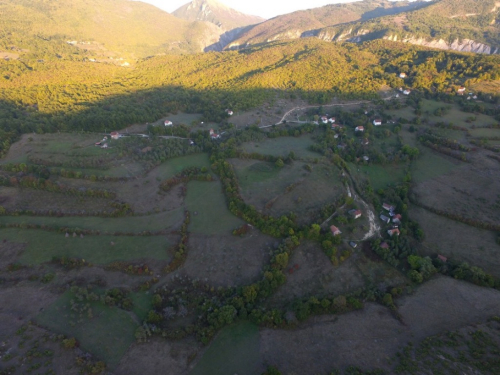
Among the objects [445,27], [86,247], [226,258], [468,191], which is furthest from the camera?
[445,27]

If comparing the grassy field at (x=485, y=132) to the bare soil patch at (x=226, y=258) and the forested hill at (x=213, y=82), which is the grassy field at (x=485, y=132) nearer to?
the forested hill at (x=213, y=82)

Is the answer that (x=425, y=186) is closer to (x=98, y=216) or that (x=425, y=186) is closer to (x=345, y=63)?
(x=98, y=216)

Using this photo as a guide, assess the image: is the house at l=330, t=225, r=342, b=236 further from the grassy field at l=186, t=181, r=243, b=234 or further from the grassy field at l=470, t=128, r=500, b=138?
the grassy field at l=470, t=128, r=500, b=138

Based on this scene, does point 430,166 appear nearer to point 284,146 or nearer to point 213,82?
point 284,146

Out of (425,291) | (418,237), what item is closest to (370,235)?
(418,237)

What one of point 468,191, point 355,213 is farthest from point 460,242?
point 355,213

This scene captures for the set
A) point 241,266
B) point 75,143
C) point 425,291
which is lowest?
point 425,291
